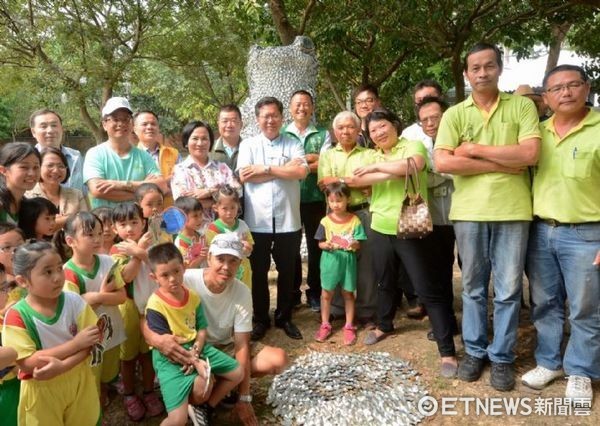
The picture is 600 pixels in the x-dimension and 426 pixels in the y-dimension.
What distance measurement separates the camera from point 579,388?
313 centimetres

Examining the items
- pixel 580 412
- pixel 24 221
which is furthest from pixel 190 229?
pixel 580 412

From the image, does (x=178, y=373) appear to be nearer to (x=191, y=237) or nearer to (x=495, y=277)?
(x=191, y=237)

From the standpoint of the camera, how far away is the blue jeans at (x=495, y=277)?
3158 mm

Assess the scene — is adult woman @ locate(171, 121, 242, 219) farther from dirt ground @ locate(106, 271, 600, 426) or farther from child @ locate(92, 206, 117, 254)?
dirt ground @ locate(106, 271, 600, 426)

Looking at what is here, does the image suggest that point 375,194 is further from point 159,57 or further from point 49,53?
point 49,53

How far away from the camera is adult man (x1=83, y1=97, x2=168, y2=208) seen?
3.62m

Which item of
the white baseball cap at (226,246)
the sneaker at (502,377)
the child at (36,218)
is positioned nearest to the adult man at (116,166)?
the child at (36,218)

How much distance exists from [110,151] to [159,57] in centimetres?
918

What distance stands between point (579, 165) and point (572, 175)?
0.07 meters

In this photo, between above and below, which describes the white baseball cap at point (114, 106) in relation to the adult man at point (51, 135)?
above

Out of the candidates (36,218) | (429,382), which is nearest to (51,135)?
(36,218)

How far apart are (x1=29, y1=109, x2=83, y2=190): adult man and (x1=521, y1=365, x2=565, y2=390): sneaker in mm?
3535

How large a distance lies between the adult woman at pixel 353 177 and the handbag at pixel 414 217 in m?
0.50

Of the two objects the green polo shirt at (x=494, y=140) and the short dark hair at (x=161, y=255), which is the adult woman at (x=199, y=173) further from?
the green polo shirt at (x=494, y=140)
